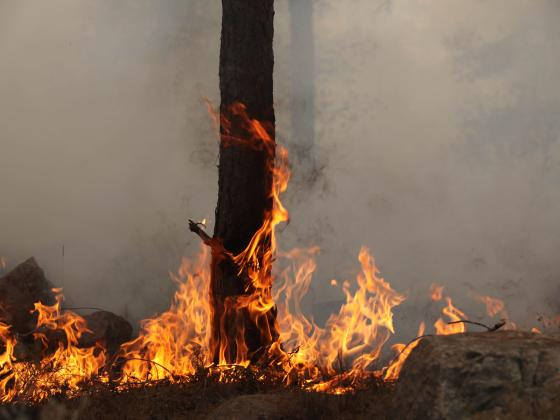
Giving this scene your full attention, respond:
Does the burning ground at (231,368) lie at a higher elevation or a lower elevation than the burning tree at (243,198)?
lower

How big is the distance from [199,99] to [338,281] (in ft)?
9.13

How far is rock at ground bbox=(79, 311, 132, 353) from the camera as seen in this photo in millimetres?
6809

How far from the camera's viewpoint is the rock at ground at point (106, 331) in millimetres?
6809

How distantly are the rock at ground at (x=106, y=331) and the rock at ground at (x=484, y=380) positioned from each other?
191 inches

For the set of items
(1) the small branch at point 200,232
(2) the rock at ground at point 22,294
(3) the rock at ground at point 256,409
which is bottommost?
(3) the rock at ground at point 256,409

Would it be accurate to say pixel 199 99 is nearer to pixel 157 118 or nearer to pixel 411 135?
pixel 157 118

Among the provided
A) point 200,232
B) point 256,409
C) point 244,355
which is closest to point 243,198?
point 200,232

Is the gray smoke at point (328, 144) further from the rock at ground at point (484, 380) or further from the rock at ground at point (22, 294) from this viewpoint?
the rock at ground at point (484, 380)

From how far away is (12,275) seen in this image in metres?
7.23

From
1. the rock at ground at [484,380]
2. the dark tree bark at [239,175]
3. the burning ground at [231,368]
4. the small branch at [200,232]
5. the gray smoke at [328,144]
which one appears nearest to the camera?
the rock at ground at [484,380]

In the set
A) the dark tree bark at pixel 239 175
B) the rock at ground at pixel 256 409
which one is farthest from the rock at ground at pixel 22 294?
the rock at ground at pixel 256 409

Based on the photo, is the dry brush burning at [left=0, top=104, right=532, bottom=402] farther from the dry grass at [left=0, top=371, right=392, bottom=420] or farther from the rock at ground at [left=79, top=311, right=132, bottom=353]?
the rock at ground at [left=79, top=311, right=132, bottom=353]

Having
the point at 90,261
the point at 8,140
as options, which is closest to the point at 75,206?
the point at 90,261

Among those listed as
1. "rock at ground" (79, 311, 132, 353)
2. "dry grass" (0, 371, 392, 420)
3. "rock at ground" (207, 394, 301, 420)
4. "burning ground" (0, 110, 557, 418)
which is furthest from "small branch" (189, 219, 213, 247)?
"rock at ground" (79, 311, 132, 353)
